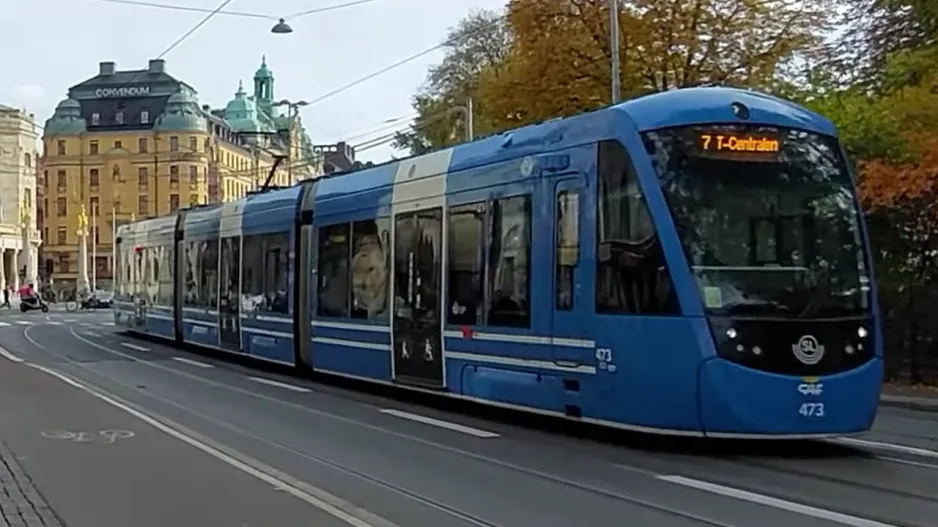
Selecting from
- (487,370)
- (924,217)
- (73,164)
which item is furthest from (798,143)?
(73,164)

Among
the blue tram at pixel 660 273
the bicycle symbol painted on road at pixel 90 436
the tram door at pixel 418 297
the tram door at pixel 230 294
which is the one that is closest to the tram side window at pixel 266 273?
the tram door at pixel 230 294

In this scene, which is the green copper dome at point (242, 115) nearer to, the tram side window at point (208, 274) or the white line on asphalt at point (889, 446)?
the tram side window at point (208, 274)

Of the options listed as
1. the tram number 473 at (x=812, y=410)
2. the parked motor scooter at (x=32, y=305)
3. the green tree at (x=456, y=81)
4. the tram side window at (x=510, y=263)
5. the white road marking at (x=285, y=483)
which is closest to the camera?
the white road marking at (x=285, y=483)

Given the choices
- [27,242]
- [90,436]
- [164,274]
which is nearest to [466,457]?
[90,436]

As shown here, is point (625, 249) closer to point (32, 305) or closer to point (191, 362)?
point (191, 362)

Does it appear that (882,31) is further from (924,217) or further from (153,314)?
(153,314)

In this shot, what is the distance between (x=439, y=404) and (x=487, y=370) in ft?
12.1

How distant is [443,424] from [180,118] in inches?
4430

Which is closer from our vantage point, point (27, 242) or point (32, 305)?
point (32, 305)

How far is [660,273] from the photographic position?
13.7 metres

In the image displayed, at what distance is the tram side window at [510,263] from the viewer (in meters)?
16.1

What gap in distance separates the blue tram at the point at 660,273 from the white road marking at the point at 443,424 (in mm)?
421

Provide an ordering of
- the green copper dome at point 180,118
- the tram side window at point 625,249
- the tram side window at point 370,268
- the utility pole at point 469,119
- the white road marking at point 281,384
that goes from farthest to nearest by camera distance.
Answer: the green copper dome at point 180,118 < the utility pole at point 469,119 < the white road marking at point 281,384 < the tram side window at point 370,268 < the tram side window at point 625,249

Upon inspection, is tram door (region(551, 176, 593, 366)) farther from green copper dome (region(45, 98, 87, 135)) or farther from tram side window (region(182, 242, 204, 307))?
green copper dome (region(45, 98, 87, 135))
